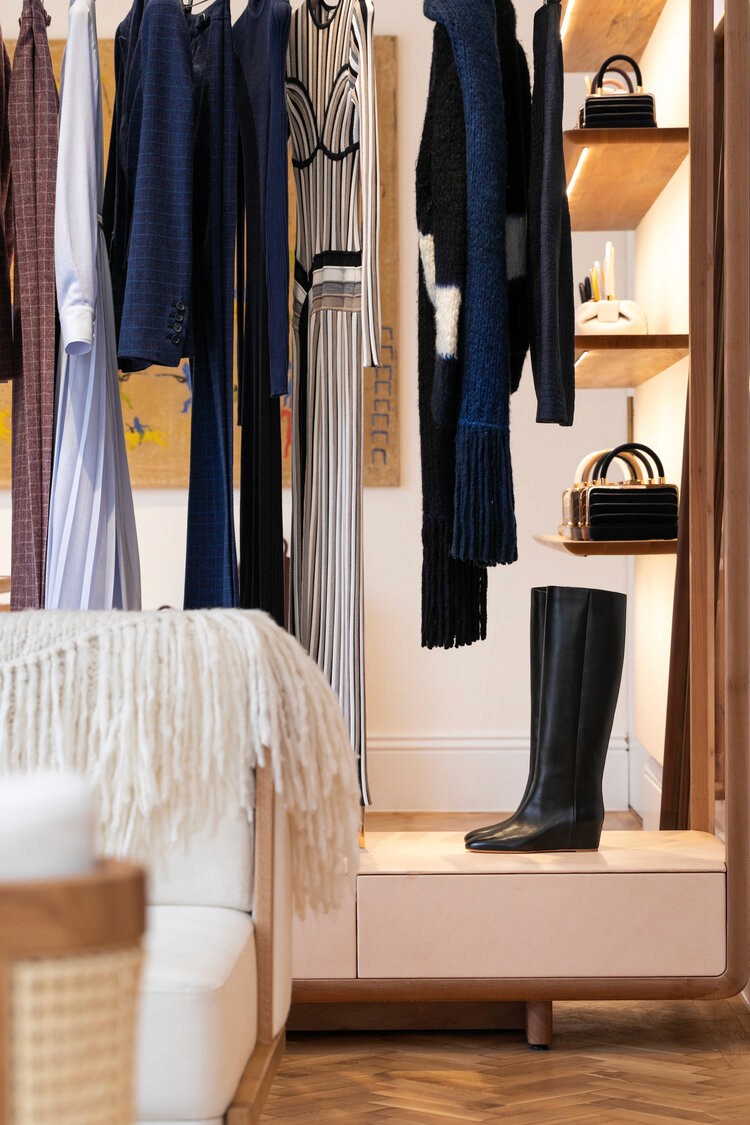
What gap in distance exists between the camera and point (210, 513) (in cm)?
201

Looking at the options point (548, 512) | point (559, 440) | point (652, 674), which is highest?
point (559, 440)

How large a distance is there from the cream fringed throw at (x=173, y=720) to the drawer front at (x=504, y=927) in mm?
581

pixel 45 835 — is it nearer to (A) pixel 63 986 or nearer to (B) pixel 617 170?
(A) pixel 63 986

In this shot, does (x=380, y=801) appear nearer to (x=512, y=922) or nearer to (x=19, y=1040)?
(x=512, y=922)

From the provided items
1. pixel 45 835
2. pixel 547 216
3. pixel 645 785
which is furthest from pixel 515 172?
pixel 645 785

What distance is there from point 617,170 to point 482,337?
2.62ft

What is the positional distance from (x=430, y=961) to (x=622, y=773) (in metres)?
1.91

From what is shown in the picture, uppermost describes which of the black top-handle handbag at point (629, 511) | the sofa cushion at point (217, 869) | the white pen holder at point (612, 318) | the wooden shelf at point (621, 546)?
the white pen holder at point (612, 318)

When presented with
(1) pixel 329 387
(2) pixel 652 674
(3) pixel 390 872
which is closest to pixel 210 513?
(1) pixel 329 387

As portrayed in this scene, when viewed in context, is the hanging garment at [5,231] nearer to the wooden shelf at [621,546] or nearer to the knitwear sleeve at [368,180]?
the knitwear sleeve at [368,180]

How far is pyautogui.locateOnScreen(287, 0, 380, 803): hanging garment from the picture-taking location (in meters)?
2.00

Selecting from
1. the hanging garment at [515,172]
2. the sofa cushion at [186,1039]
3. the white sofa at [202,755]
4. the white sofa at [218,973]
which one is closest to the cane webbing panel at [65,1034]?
the white sofa at [218,973]

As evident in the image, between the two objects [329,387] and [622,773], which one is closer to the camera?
[329,387]

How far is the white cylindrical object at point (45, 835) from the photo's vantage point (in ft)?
2.11
